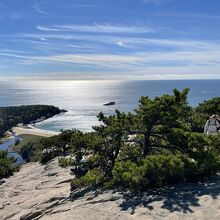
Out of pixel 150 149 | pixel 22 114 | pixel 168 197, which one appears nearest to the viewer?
pixel 168 197

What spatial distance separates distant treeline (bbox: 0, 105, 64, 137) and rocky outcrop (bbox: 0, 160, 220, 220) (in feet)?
360

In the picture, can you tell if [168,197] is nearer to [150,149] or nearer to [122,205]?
[122,205]

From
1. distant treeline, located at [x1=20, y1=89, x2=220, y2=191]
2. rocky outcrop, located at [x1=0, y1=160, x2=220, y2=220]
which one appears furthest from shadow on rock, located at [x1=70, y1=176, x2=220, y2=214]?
distant treeline, located at [x1=20, y1=89, x2=220, y2=191]

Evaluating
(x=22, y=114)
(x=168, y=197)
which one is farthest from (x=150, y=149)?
(x=22, y=114)

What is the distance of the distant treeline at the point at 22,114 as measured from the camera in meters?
138

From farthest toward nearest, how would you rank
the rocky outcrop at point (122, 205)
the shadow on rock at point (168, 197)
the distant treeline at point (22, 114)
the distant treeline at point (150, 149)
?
the distant treeline at point (22, 114) → the distant treeline at point (150, 149) → the shadow on rock at point (168, 197) → the rocky outcrop at point (122, 205)

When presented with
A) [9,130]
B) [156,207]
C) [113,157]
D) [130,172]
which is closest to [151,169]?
[130,172]

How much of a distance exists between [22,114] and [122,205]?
145 m

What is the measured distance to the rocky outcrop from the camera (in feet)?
48.0

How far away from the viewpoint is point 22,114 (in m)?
157

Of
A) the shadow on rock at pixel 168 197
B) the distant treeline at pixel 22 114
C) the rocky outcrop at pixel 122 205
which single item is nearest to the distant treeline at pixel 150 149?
the shadow on rock at pixel 168 197

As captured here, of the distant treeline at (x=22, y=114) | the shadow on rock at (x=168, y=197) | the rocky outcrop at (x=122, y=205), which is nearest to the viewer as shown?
the rocky outcrop at (x=122, y=205)

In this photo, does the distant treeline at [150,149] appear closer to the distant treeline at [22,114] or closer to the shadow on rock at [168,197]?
the shadow on rock at [168,197]

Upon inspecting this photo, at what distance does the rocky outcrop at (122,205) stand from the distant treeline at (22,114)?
10974cm
